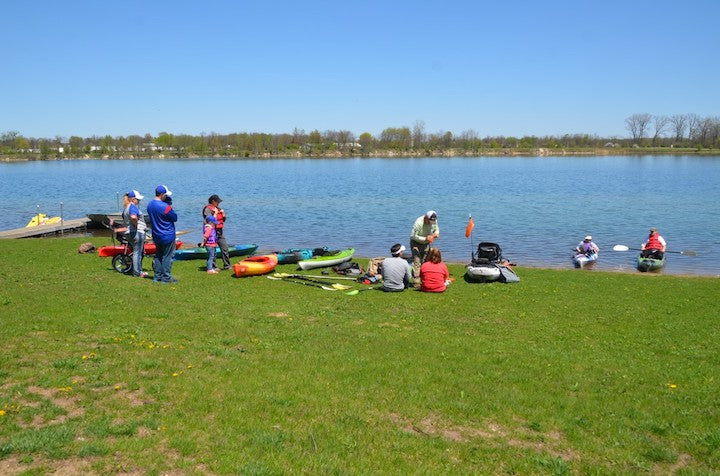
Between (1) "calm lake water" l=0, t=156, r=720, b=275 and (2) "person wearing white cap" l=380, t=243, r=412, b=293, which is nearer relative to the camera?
(2) "person wearing white cap" l=380, t=243, r=412, b=293

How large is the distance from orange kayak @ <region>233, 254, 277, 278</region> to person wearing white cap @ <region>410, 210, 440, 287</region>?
14.1ft

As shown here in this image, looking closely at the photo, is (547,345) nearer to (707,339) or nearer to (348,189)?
(707,339)

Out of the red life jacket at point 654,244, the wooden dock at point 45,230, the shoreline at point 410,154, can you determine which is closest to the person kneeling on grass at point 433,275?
the red life jacket at point 654,244

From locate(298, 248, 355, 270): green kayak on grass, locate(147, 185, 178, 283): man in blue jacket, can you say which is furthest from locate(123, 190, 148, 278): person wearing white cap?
locate(298, 248, 355, 270): green kayak on grass

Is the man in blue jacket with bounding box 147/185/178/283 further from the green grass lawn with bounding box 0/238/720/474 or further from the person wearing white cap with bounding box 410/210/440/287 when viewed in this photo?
the person wearing white cap with bounding box 410/210/440/287

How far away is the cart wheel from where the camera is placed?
1658cm

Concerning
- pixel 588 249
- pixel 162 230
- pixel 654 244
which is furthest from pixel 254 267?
pixel 654 244

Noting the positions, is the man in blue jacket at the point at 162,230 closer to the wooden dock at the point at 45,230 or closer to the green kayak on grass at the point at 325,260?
the green kayak on grass at the point at 325,260

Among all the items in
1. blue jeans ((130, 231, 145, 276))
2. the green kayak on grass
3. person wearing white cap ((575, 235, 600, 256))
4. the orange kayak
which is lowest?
person wearing white cap ((575, 235, 600, 256))

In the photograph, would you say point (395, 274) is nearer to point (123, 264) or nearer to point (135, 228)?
point (135, 228)

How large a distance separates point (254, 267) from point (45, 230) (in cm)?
2036

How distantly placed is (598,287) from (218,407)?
44.4 ft

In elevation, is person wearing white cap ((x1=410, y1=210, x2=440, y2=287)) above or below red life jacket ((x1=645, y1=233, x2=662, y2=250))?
above

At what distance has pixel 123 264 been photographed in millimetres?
16688
